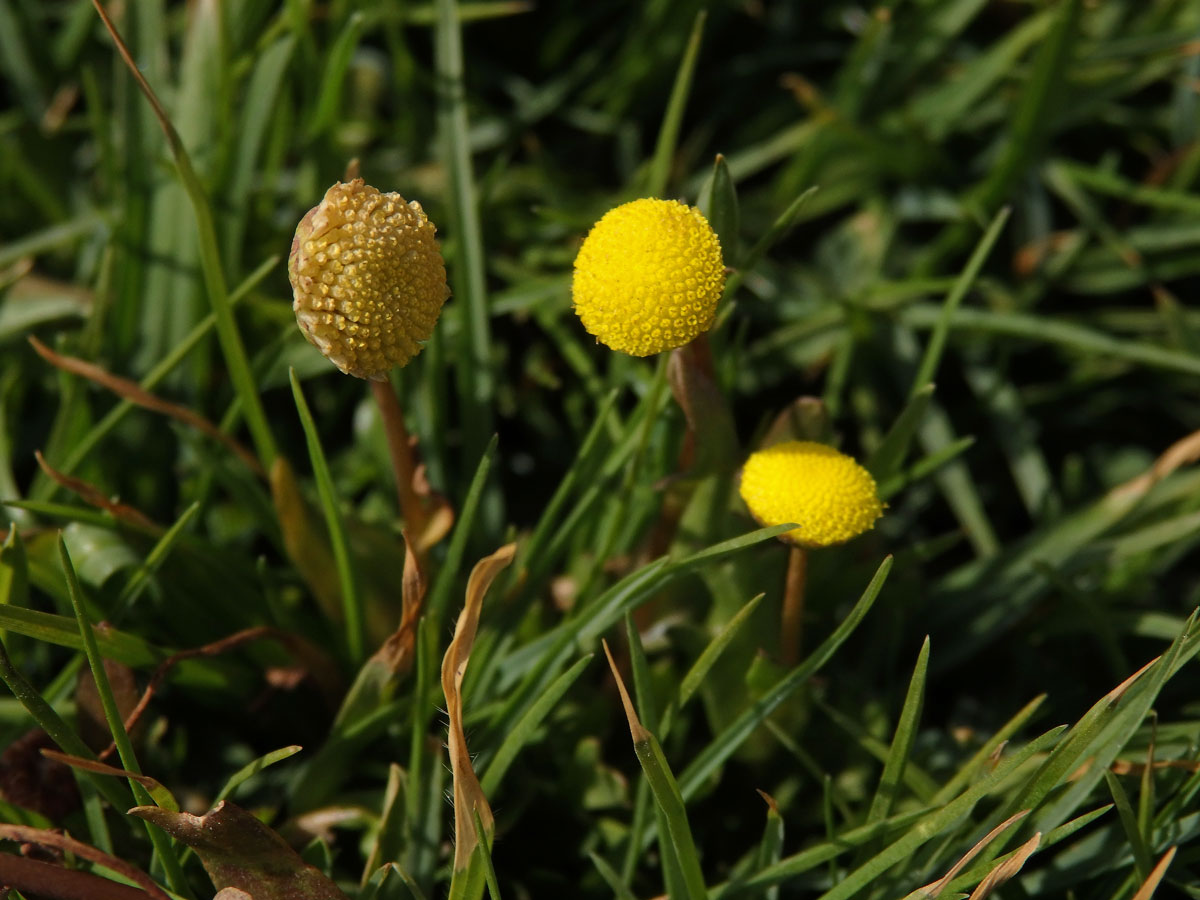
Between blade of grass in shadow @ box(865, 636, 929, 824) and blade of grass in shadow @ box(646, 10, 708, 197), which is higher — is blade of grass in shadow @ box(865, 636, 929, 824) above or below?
below

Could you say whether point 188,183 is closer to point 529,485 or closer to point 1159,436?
point 529,485

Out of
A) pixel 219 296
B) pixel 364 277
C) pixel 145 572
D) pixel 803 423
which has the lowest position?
pixel 145 572

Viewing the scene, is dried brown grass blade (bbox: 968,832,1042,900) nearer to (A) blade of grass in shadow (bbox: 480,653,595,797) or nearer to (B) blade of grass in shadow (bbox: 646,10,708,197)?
(A) blade of grass in shadow (bbox: 480,653,595,797)

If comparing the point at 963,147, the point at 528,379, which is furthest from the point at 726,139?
the point at 528,379

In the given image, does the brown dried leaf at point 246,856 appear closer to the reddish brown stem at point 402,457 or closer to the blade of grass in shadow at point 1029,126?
the reddish brown stem at point 402,457

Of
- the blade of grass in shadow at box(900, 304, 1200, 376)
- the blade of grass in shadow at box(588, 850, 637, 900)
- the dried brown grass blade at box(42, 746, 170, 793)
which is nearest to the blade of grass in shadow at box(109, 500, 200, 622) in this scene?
the dried brown grass blade at box(42, 746, 170, 793)

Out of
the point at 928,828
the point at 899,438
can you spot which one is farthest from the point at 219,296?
the point at 928,828

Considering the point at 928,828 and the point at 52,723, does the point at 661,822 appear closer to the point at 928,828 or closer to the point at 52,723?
the point at 928,828
